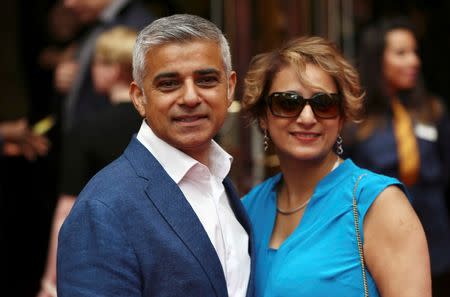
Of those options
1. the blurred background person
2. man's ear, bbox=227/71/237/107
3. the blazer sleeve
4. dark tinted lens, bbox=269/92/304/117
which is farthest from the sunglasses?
the blurred background person

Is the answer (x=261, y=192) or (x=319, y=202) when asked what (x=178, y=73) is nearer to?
(x=319, y=202)

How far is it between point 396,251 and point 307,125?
1.66ft

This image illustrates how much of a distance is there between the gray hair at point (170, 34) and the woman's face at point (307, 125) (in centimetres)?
42

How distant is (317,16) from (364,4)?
1.39m

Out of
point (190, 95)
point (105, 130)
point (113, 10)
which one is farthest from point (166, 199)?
point (113, 10)

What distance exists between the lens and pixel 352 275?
2727 millimetres

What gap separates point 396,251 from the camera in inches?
106

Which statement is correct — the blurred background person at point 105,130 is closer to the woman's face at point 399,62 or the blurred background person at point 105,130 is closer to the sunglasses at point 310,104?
the sunglasses at point 310,104

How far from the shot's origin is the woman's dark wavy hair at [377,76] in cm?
514

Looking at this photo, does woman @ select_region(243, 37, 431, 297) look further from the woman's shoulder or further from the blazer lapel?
the blazer lapel

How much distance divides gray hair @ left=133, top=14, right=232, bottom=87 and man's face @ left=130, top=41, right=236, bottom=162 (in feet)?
0.05

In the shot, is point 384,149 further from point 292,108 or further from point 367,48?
point 292,108

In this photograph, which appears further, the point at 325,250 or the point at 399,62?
the point at 399,62

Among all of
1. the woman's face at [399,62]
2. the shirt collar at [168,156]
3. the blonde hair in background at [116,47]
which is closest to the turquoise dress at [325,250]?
the shirt collar at [168,156]
